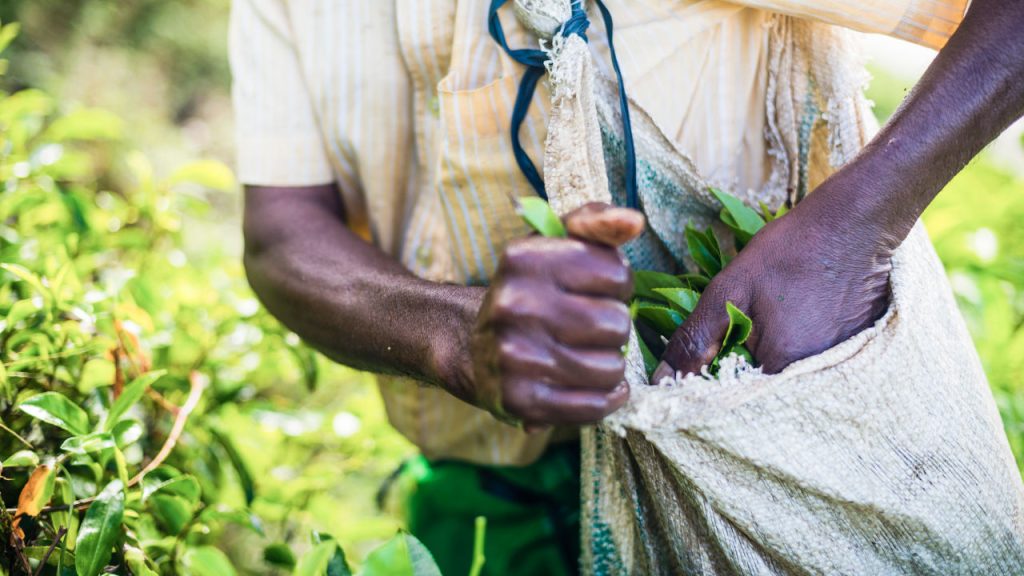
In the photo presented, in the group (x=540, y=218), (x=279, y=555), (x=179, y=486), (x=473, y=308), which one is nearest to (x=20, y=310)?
(x=179, y=486)

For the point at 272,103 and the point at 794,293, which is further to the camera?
the point at 272,103

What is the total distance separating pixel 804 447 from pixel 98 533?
63 cm

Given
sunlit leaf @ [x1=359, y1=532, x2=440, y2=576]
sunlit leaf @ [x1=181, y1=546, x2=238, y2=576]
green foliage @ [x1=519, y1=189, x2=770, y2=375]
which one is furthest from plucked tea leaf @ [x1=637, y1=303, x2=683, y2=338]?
sunlit leaf @ [x1=181, y1=546, x2=238, y2=576]

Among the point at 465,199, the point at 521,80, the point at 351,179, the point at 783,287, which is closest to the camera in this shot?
the point at 783,287

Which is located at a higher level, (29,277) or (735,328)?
(735,328)

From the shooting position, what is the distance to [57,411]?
31.0 inches

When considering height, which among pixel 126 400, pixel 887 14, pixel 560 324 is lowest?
pixel 126 400

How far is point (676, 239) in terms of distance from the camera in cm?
95

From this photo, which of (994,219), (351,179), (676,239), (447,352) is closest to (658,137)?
(676,239)

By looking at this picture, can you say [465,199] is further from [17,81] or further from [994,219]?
[17,81]

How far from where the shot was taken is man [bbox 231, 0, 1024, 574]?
0.63 metres

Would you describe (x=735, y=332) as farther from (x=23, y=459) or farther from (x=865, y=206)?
(x=23, y=459)

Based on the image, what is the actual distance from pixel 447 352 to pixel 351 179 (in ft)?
1.61

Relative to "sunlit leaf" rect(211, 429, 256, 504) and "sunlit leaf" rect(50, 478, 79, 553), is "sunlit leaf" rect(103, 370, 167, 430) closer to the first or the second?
"sunlit leaf" rect(50, 478, 79, 553)
